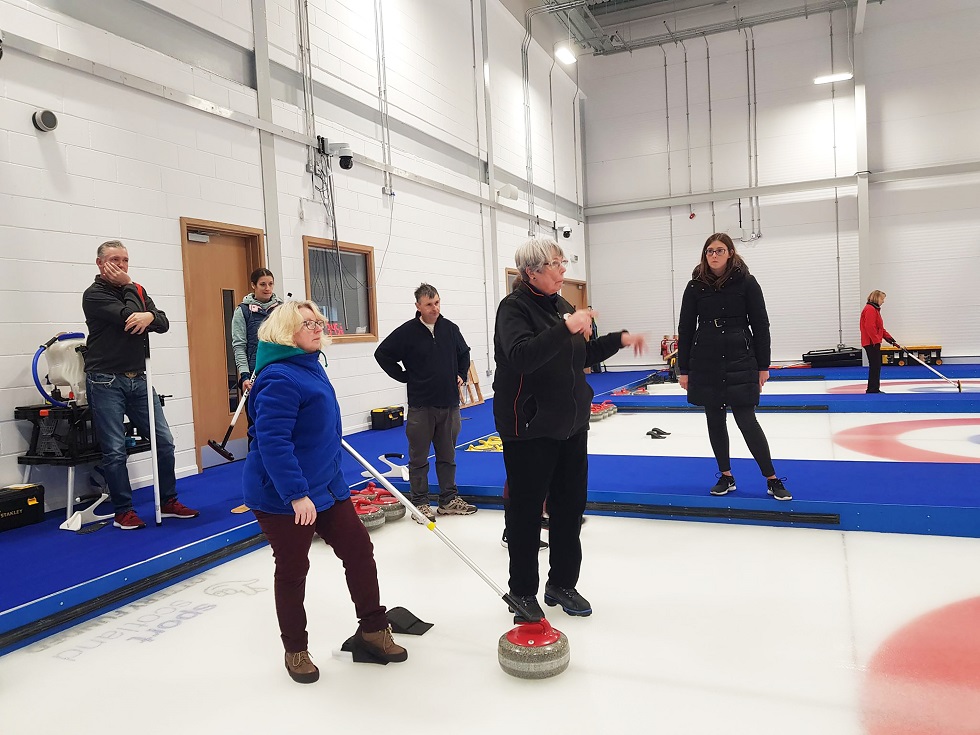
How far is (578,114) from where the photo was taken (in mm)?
15086

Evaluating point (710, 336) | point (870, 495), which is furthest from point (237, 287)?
point (870, 495)

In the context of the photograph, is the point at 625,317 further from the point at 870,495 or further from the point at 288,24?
the point at 870,495

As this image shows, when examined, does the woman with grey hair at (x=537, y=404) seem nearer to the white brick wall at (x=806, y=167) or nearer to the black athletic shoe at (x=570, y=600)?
the black athletic shoe at (x=570, y=600)

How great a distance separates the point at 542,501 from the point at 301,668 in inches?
39.8

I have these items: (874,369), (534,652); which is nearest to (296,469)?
(534,652)

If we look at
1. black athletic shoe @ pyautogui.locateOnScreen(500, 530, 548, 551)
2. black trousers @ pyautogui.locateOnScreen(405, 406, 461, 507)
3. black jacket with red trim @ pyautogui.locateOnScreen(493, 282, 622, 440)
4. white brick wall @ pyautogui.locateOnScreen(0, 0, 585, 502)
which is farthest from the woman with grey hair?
white brick wall @ pyautogui.locateOnScreen(0, 0, 585, 502)

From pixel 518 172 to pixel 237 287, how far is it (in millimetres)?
7181

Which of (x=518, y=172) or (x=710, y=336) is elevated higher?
(x=518, y=172)

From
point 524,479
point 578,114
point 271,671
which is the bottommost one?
point 271,671

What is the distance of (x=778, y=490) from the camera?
3.88 meters

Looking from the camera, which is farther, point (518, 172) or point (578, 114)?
point (578, 114)

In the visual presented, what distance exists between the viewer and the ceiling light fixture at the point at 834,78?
40.9 ft

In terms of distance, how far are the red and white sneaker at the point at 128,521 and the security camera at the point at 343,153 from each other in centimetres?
441

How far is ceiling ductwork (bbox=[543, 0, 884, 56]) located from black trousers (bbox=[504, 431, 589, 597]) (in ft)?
40.1
